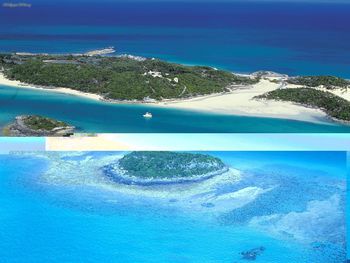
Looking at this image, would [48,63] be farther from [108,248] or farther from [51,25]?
[51,25]

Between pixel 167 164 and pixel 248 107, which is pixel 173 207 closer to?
pixel 167 164

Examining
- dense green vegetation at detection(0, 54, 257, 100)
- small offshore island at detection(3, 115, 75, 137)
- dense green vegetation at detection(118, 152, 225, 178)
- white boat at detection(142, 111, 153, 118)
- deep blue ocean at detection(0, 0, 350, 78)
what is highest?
deep blue ocean at detection(0, 0, 350, 78)

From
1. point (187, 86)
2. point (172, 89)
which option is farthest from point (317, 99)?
point (172, 89)

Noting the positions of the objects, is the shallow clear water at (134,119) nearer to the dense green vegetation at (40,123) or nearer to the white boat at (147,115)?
the white boat at (147,115)

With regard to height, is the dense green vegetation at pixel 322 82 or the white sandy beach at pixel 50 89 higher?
the dense green vegetation at pixel 322 82

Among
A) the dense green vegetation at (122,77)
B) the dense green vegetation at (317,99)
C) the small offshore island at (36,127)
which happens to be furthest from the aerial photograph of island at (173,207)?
the dense green vegetation at (122,77)

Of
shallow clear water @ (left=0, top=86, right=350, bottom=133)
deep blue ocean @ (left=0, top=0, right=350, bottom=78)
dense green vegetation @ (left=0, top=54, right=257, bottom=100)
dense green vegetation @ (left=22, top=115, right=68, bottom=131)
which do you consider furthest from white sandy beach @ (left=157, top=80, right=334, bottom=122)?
deep blue ocean @ (left=0, top=0, right=350, bottom=78)

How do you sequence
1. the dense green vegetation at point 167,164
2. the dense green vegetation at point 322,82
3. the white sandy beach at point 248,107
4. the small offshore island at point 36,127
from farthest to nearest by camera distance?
1. the dense green vegetation at point 322,82
2. the white sandy beach at point 248,107
3. the small offshore island at point 36,127
4. the dense green vegetation at point 167,164

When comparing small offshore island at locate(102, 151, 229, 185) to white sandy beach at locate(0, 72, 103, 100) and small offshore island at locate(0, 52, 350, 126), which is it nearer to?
small offshore island at locate(0, 52, 350, 126)
